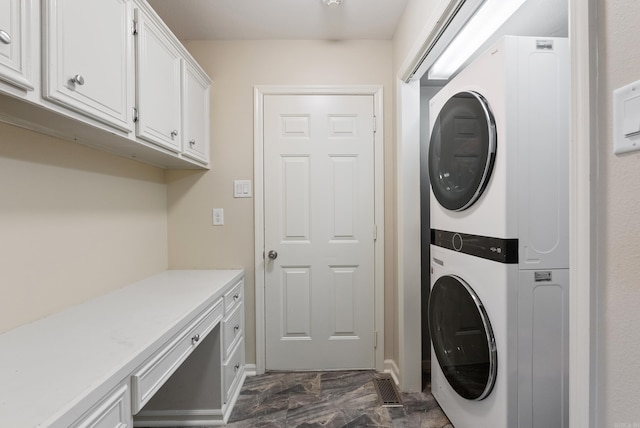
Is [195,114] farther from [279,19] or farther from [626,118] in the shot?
[626,118]

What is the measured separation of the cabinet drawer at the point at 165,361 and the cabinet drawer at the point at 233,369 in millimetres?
414

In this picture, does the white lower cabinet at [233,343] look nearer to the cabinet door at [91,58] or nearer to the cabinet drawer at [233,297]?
the cabinet drawer at [233,297]

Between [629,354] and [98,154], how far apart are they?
1.99m

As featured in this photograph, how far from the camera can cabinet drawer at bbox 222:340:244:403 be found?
5.25ft

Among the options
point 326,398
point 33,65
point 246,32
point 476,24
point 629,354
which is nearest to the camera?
point 629,354

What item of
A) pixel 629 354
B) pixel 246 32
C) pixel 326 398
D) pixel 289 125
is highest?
pixel 246 32

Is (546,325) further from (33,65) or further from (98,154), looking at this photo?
(98,154)

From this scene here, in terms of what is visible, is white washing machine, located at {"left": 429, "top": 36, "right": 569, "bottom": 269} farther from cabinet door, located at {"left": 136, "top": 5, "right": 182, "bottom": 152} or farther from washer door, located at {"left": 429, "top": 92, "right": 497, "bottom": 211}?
cabinet door, located at {"left": 136, "top": 5, "right": 182, "bottom": 152}

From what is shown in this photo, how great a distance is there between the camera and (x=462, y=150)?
4.25 ft

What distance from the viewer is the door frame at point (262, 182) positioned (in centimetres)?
202

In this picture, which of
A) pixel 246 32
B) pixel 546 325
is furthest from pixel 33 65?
pixel 546 325

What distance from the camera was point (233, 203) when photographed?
2.05m

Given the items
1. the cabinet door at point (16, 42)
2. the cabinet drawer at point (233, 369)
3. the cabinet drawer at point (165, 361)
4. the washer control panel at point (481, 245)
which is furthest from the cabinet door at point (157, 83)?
the washer control panel at point (481, 245)

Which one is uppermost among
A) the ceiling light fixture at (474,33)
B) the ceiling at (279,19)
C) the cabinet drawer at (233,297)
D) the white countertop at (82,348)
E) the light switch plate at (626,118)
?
the ceiling at (279,19)
